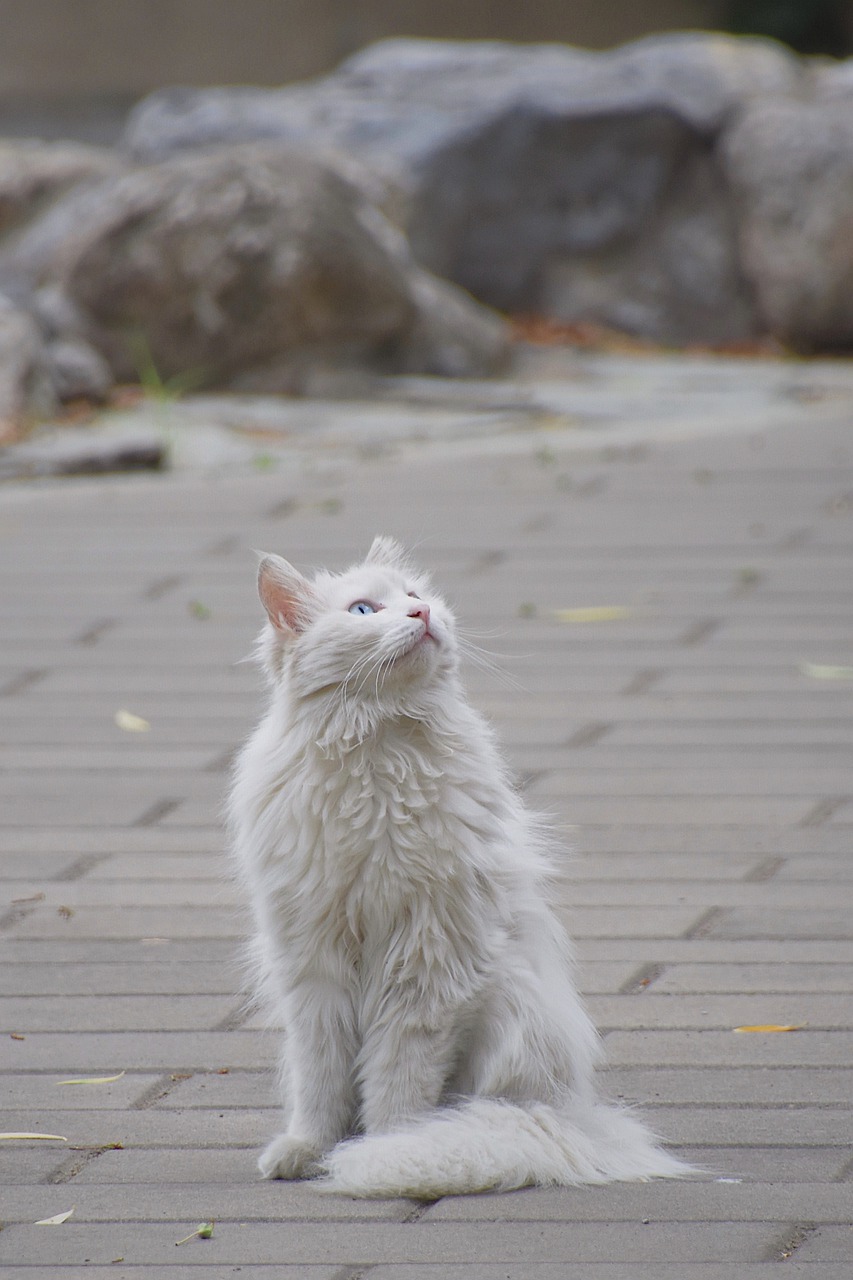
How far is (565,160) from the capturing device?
12180 mm

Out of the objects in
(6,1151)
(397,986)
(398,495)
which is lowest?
(398,495)

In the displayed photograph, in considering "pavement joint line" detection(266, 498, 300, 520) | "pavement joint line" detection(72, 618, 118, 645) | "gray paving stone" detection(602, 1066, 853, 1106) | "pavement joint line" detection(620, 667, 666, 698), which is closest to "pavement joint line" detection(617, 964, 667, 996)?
"gray paving stone" detection(602, 1066, 853, 1106)

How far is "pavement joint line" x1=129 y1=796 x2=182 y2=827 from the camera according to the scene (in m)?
3.83

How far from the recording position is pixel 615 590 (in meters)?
5.76

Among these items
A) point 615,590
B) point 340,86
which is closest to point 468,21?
point 340,86

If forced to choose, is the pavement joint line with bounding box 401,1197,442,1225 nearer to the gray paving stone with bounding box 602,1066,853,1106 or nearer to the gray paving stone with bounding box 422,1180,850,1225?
the gray paving stone with bounding box 422,1180,850,1225

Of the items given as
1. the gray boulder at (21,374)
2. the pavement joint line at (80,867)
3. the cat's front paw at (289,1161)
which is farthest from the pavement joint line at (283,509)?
the cat's front paw at (289,1161)

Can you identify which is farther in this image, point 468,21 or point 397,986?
point 468,21

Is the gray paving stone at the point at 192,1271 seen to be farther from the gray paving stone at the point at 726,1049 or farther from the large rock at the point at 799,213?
the large rock at the point at 799,213

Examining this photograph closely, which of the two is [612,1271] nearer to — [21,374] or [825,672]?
[825,672]

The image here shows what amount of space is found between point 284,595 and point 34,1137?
863mm

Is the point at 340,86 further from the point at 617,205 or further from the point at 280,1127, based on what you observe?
the point at 280,1127

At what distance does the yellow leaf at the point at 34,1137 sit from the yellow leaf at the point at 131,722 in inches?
80.7

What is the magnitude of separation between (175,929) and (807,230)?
8856mm
